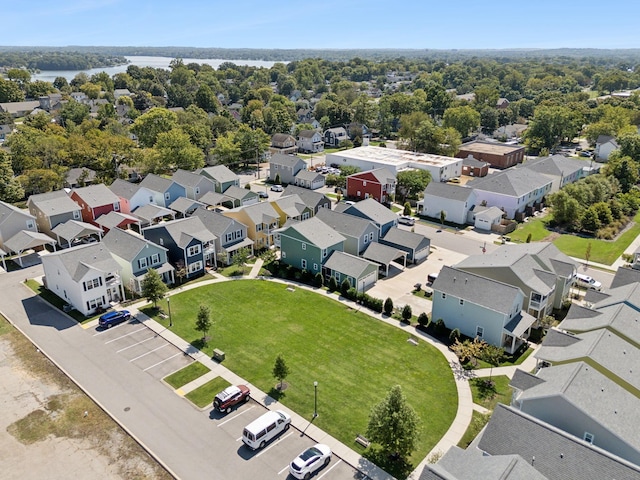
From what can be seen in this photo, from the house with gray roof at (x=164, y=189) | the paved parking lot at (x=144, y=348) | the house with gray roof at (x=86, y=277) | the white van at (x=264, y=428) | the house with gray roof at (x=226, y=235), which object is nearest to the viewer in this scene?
the white van at (x=264, y=428)

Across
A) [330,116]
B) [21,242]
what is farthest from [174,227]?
[330,116]

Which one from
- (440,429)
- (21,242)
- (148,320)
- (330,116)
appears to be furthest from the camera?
(330,116)

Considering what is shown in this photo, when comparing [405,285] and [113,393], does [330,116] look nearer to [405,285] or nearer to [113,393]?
[405,285]

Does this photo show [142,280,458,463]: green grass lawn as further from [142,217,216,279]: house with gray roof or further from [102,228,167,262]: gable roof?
[102,228,167,262]: gable roof

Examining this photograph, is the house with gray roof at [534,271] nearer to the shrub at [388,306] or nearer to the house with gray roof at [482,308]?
the house with gray roof at [482,308]

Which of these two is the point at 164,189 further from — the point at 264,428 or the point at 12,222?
the point at 264,428

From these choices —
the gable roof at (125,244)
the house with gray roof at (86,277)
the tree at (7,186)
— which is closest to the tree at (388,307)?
the gable roof at (125,244)
